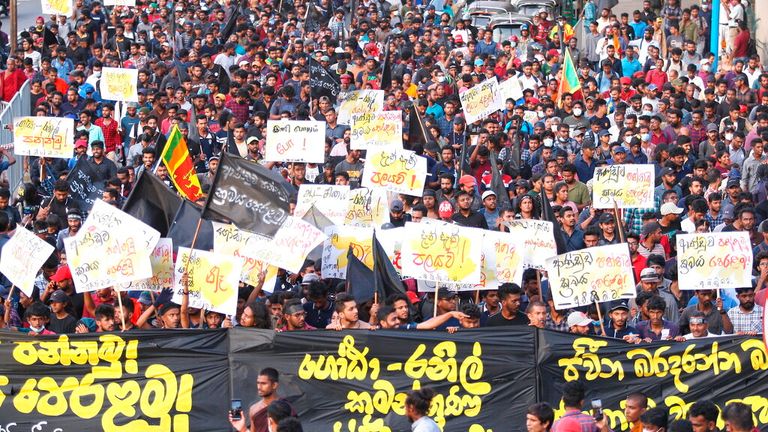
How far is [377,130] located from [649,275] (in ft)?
18.7

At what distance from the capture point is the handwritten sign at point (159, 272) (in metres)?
15.1

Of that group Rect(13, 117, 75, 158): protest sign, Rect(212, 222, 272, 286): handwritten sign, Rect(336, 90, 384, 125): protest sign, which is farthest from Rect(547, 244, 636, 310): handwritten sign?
Rect(13, 117, 75, 158): protest sign

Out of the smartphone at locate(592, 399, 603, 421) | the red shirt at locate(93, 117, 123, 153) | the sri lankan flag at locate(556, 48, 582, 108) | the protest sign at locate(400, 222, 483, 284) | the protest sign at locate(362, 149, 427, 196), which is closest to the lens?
the smartphone at locate(592, 399, 603, 421)

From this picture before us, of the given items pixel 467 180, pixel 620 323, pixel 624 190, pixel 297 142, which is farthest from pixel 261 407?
pixel 297 142

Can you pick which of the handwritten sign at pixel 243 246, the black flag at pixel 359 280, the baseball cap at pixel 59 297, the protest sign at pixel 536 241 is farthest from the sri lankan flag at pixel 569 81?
the baseball cap at pixel 59 297

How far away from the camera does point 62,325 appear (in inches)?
571

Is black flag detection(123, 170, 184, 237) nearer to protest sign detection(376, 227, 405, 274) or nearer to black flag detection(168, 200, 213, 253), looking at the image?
black flag detection(168, 200, 213, 253)

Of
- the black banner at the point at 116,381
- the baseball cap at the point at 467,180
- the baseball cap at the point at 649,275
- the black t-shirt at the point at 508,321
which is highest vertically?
the baseball cap at the point at 467,180

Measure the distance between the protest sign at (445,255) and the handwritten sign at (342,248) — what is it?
45.0 inches

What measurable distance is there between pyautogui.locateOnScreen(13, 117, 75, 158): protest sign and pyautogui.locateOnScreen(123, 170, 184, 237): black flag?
3.96 meters

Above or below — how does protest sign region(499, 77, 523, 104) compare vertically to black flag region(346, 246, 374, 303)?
above

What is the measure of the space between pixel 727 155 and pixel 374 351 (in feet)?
25.7

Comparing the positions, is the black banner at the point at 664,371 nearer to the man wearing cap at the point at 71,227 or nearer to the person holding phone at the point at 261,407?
the person holding phone at the point at 261,407

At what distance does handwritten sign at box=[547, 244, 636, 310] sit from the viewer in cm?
1438
